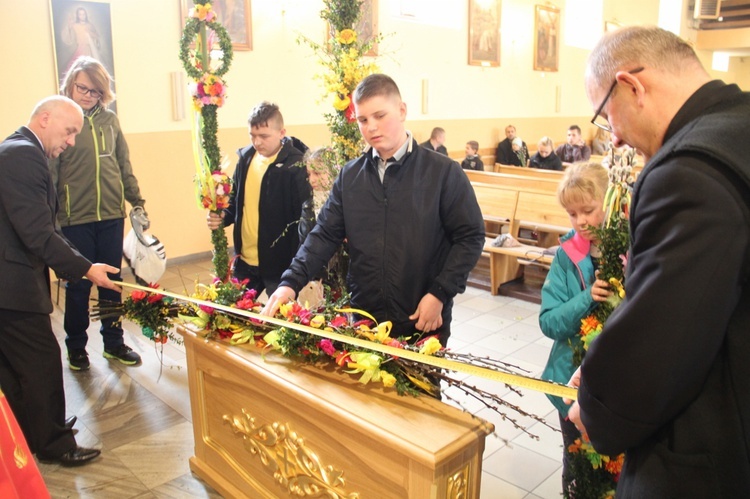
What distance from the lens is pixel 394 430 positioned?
177 centimetres

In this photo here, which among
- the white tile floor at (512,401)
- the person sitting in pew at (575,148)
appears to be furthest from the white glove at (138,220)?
the person sitting in pew at (575,148)

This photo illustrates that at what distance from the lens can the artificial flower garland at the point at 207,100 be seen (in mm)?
3416

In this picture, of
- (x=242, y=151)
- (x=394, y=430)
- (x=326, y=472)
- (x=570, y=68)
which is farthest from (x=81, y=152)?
(x=570, y=68)

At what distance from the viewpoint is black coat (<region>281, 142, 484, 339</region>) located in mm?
2486

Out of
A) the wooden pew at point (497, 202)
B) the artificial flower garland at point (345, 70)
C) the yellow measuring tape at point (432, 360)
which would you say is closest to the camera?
the yellow measuring tape at point (432, 360)

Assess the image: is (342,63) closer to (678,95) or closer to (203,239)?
(678,95)

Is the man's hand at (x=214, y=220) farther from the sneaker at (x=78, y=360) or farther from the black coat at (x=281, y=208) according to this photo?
the sneaker at (x=78, y=360)

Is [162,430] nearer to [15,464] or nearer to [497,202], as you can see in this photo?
[15,464]

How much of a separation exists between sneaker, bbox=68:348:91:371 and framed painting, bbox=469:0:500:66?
9.15m

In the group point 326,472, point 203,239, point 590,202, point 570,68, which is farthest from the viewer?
point 570,68

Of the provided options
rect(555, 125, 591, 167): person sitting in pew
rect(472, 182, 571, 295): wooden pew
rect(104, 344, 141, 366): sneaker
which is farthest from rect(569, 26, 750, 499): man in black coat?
rect(555, 125, 591, 167): person sitting in pew

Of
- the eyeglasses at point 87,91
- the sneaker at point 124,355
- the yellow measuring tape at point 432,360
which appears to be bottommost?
the sneaker at point 124,355

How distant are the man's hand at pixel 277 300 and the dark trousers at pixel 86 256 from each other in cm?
207

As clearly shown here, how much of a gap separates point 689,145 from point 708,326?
315 mm
